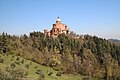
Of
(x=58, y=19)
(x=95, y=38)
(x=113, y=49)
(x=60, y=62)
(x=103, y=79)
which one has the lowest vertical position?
(x=103, y=79)

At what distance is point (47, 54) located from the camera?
72.4 metres

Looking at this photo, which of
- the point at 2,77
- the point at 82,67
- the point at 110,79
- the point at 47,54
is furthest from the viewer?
the point at 47,54

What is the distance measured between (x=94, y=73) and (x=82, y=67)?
168 inches

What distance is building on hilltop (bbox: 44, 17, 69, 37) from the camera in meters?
115

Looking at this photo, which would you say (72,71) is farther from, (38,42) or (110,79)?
(38,42)

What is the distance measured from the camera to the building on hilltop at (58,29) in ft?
377

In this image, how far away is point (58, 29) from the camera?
11506 cm

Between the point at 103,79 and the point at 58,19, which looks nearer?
the point at 103,79

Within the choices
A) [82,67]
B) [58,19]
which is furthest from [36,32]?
[82,67]

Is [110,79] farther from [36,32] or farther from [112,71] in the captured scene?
[36,32]

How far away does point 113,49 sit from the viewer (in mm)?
96438

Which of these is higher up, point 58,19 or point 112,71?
point 58,19

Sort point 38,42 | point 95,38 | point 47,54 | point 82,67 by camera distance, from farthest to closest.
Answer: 1. point 95,38
2. point 38,42
3. point 47,54
4. point 82,67

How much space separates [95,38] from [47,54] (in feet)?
144
